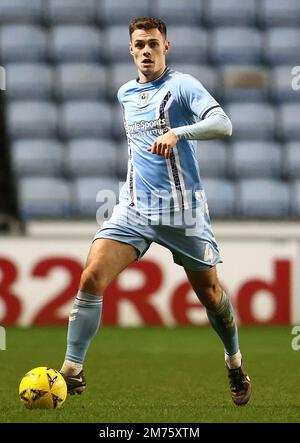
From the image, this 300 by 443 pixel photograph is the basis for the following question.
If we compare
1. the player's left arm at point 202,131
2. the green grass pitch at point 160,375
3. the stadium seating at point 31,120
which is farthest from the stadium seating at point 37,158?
the player's left arm at point 202,131

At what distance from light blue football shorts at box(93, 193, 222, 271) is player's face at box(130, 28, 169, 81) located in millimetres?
740

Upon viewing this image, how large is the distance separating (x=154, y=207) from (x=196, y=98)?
1.96ft

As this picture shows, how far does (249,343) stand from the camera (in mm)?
9008

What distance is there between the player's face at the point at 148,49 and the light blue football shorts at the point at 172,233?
2.43ft

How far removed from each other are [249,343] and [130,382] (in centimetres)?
280

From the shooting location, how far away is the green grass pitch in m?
4.91

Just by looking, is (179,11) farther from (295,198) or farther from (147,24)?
(147,24)

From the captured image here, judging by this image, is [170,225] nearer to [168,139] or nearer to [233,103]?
[168,139]

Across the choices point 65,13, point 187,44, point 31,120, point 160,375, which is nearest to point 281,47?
point 187,44

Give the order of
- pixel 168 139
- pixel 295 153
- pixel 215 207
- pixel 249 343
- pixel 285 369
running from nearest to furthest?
pixel 168 139 < pixel 285 369 < pixel 249 343 < pixel 215 207 < pixel 295 153

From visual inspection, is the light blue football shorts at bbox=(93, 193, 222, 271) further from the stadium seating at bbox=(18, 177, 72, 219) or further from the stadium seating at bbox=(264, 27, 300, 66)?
the stadium seating at bbox=(264, 27, 300, 66)

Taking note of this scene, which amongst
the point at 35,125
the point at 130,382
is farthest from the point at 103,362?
the point at 35,125

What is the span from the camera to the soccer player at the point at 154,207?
5.25 meters

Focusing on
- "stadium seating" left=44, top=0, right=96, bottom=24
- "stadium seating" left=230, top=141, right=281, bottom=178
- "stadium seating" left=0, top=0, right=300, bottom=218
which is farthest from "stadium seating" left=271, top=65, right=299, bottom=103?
"stadium seating" left=44, top=0, right=96, bottom=24
